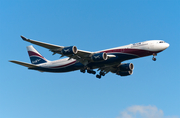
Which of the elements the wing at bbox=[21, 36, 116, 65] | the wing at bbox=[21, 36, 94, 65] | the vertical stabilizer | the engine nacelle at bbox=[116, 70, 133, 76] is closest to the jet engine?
the engine nacelle at bbox=[116, 70, 133, 76]

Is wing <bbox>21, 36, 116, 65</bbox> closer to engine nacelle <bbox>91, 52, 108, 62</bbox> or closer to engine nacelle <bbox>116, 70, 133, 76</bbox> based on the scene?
engine nacelle <bbox>91, 52, 108, 62</bbox>

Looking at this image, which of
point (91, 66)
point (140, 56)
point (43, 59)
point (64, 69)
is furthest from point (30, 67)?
point (140, 56)

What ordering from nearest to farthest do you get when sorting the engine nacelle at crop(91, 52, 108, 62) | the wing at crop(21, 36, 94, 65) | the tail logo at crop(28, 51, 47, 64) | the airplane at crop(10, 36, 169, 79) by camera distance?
the wing at crop(21, 36, 94, 65), the airplane at crop(10, 36, 169, 79), the engine nacelle at crop(91, 52, 108, 62), the tail logo at crop(28, 51, 47, 64)

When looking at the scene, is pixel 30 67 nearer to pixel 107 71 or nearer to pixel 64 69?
pixel 64 69

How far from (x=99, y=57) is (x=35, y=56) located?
58.4ft

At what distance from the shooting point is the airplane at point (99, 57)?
44.3 m

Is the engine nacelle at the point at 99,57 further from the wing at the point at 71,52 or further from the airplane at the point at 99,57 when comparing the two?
the wing at the point at 71,52

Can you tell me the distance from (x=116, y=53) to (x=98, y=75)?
854cm

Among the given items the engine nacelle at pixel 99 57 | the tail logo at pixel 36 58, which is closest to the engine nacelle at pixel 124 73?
the engine nacelle at pixel 99 57

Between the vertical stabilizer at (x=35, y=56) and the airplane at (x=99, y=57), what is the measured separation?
2.53 meters

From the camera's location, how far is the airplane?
44312 millimetres

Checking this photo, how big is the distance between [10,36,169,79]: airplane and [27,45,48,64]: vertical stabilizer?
2533 mm

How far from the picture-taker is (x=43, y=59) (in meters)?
56.0

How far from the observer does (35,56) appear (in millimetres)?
57344
